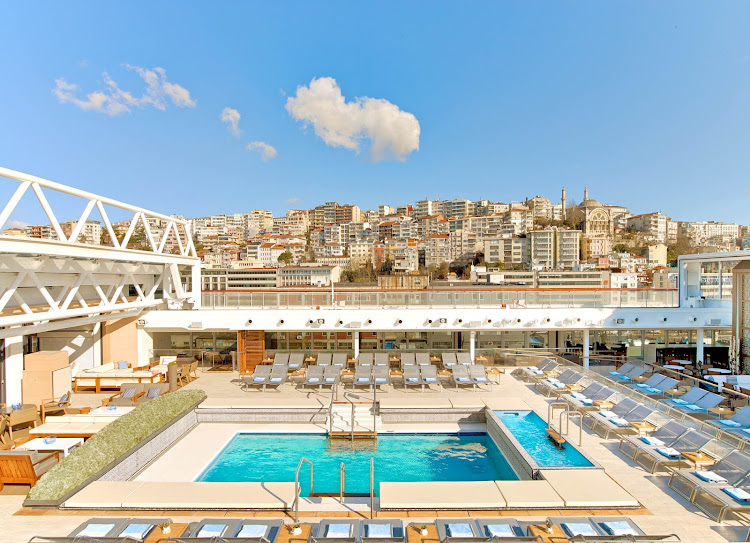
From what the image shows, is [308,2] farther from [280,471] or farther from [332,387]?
[280,471]

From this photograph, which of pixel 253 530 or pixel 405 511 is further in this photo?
pixel 405 511

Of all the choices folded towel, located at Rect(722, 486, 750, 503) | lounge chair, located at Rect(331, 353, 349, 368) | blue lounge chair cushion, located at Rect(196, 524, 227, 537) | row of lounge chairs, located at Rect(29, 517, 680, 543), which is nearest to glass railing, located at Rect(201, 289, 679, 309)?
lounge chair, located at Rect(331, 353, 349, 368)

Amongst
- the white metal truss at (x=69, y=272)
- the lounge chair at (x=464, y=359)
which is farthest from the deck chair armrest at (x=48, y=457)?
the lounge chair at (x=464, y=359)

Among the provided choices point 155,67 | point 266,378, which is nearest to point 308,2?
point 266,378

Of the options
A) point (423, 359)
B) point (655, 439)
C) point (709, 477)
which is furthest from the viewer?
point (423, 359)

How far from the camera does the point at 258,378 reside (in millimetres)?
13844

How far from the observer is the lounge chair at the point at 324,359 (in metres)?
15.6

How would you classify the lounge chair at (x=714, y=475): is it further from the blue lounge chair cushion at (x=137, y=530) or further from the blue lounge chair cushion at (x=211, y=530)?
the blue lounge chair cushion at (x=137, y=530)

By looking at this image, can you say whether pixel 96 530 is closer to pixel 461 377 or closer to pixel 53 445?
pixel 53 445

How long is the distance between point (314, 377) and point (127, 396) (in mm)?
4903

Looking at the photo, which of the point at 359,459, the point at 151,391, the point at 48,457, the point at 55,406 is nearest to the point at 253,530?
the point at 359,459

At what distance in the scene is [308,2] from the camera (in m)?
39.9

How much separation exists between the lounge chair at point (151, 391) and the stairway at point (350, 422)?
4599 millimetres

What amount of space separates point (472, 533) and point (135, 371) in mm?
12167
